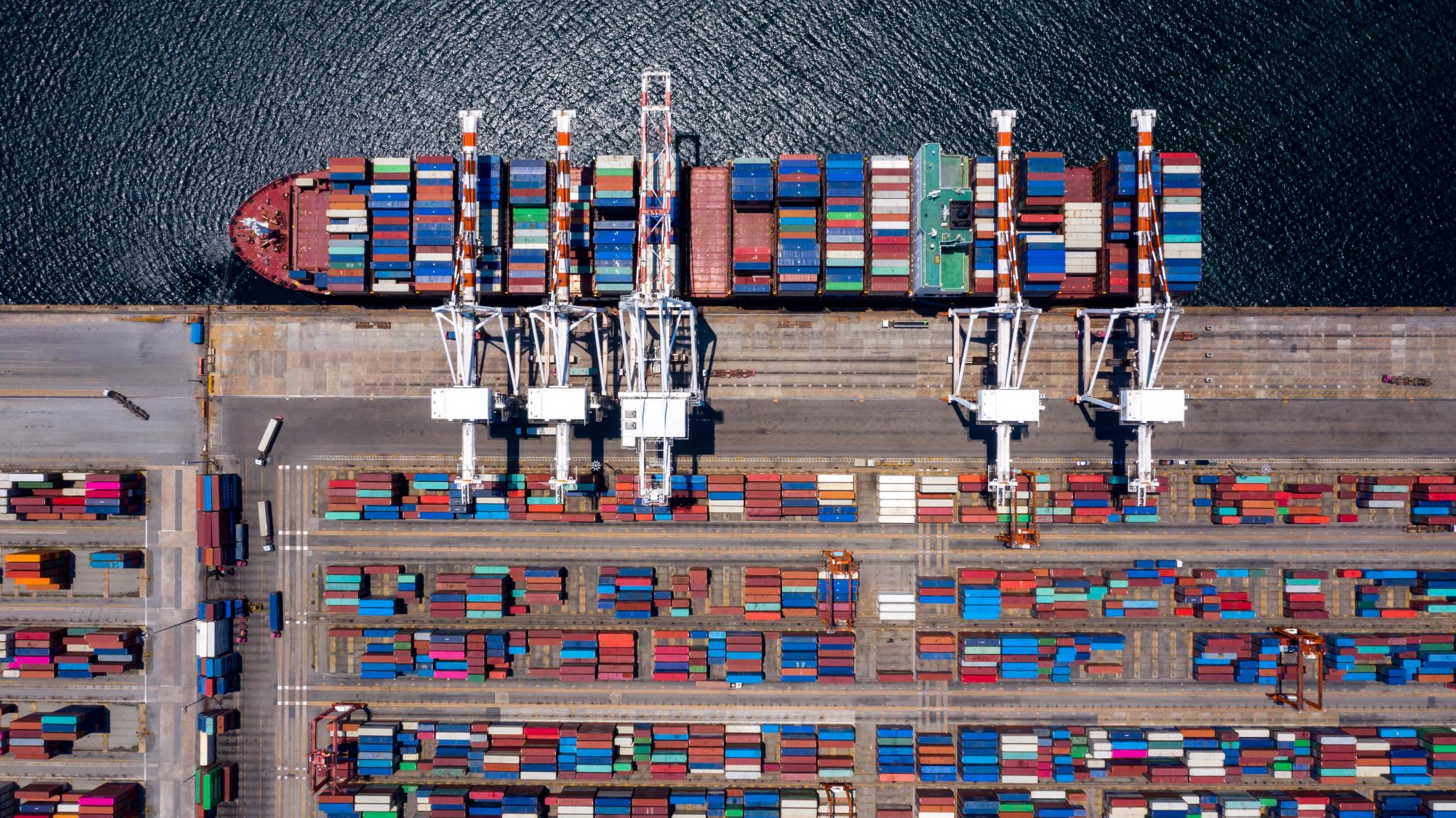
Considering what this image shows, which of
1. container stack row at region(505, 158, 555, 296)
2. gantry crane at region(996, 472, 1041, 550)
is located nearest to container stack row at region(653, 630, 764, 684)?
gantry crane at region(996, 472, 1041, 550)

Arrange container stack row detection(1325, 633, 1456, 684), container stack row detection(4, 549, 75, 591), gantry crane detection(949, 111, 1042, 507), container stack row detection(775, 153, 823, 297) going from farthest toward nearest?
1. container stack row detection(1325, 633, 1456, 684)
2. container stack row detection(775, 153, 823, 297)
3. container stack row detection(4, 549, 75, 591)
4. gantry crane detection(949, 111, 1042, 507)

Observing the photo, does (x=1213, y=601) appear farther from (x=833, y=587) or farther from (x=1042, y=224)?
(x=1042, y=224)

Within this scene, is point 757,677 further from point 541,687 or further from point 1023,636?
point 1023,636

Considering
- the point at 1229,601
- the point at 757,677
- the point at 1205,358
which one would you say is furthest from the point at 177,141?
the point at 1229,601

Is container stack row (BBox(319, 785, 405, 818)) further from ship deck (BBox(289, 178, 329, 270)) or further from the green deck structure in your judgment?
the green deck structure

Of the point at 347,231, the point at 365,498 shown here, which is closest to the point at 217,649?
the point at 365,498

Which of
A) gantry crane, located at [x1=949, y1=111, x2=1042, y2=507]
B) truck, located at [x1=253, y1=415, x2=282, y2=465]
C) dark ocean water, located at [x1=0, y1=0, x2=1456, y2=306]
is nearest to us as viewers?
gantry crane, located at [x1=949, y1=111, x2=1042, y2=507]

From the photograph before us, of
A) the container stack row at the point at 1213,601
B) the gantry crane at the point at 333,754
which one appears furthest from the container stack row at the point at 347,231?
the container stack row at the point at 1213,601
